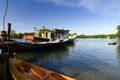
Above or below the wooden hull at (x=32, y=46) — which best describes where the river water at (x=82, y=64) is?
below

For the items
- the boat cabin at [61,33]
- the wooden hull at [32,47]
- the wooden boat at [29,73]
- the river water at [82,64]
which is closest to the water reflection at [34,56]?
the river water at [82,64]

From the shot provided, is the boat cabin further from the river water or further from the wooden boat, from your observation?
the wooden boat

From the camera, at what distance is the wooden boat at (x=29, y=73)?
707cm

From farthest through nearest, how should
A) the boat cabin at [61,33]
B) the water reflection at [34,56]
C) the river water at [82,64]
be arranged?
the boat cabin at [61,33]
the water reflection at [34,56]
the river water at [82,64]

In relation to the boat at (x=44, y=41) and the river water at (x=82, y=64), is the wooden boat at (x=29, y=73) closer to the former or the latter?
the river water at (x=82, y=64)

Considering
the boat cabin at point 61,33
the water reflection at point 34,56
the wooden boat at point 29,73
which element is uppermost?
the boat cabin at point 61,33

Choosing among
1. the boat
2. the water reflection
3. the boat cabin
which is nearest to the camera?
the water reflection

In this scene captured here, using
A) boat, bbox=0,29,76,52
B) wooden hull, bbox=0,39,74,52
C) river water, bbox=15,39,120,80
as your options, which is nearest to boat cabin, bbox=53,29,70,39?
boat, bbox=0,29,76,52

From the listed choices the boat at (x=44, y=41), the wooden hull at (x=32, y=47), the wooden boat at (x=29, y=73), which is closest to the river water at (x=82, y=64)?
the wooden hull at (x=32, y=47)

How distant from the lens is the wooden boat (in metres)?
7.07

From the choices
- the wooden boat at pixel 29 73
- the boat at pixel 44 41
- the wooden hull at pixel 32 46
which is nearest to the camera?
the wooden boat at pixel 29 73

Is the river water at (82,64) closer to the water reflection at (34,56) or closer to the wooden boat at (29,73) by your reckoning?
the water reflection at (34,56)

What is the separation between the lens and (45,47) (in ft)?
86.1

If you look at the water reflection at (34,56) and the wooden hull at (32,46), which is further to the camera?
the wooden hull at (32,46)
